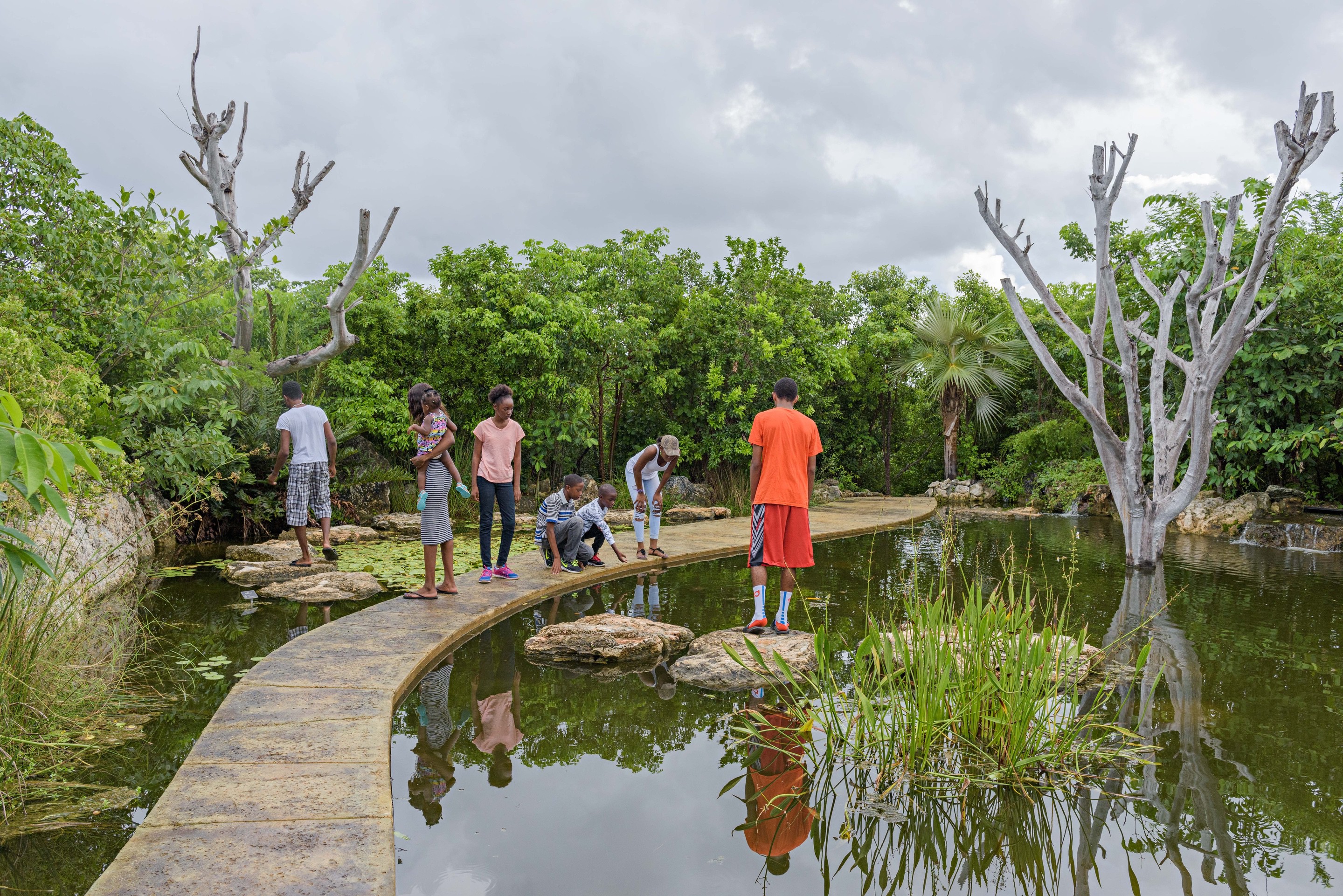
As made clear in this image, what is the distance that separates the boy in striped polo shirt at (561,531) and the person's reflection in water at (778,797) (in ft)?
12.6

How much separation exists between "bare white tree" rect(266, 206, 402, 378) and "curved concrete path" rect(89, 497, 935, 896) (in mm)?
7423

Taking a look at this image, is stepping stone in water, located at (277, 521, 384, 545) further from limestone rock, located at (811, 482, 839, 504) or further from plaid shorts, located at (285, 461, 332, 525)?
limestone rock, located at (811, 482, 839, 504)

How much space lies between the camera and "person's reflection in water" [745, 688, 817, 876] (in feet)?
10.1

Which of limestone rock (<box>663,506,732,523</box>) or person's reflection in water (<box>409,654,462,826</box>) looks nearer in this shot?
person's reflection in water (<box>409,654,462,826</box>)

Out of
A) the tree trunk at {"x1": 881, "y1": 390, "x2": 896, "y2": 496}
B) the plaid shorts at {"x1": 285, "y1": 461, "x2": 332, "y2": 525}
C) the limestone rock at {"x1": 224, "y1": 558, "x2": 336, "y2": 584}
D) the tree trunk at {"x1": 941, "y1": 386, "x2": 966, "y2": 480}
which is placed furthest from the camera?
the tree trunk at {"x1": 881, "y1": 390, "x2": 896, "y2": 496}

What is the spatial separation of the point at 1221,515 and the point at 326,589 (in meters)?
14.7

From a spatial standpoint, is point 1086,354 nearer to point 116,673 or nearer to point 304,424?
point 304,424

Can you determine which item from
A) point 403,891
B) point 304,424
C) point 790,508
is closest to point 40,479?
point 403,891

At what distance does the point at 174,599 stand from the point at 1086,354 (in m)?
9.73

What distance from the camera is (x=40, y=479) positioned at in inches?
70.4

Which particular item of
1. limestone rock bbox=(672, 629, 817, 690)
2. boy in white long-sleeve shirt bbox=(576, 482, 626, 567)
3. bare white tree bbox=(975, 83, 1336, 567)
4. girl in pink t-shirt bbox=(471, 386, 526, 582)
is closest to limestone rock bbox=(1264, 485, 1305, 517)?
bare white tree bbox=(975, 83, 1336, 567)

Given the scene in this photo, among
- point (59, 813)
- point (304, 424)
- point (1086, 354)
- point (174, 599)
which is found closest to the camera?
point (59, 813)

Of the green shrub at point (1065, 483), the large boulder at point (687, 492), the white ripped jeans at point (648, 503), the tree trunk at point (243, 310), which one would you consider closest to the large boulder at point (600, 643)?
the white ripped jeans at point (648, 503)

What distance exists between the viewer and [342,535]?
10.4 m
